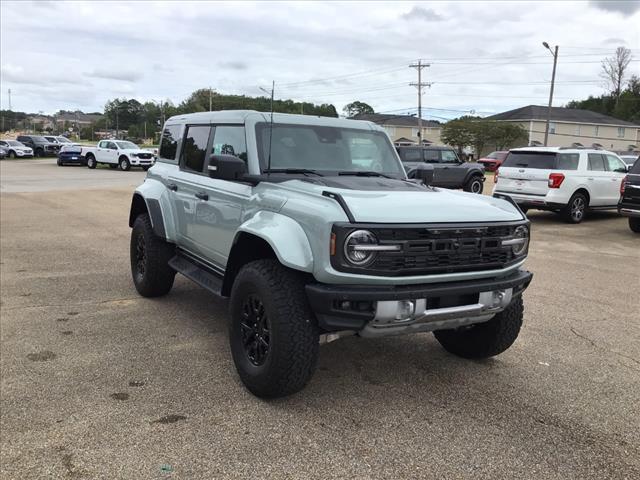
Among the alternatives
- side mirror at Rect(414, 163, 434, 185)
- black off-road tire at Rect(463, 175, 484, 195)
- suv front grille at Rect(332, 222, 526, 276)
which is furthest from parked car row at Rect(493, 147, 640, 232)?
suv front grille at Rect(332, 222, 526, 276)

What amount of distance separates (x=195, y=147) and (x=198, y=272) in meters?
1.22

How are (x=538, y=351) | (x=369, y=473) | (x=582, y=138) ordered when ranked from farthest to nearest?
1. (x=582, y=138)
2. (x=538, y=351)
3. (x=369, y=473)

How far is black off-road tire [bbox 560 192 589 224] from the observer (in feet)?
40.3

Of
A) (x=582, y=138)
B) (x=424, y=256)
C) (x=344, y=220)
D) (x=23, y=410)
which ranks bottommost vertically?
(x=23, y=410)

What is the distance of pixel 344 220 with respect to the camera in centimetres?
311

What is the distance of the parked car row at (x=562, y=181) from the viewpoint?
474 inches

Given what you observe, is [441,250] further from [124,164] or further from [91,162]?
[91,162]

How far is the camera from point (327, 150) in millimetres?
4602

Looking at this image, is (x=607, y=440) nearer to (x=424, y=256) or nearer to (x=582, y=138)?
(x=424, y=256)

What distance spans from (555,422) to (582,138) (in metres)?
70.2

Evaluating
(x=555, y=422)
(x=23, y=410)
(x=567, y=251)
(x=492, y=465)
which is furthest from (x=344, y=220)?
(x=567, y=251)

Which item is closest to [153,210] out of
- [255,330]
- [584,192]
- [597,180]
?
[255,330]

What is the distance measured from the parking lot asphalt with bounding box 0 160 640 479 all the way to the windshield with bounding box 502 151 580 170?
647 cm

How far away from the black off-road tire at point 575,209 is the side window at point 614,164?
130 cm
